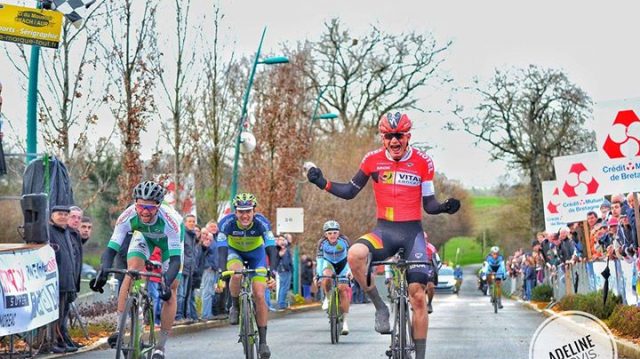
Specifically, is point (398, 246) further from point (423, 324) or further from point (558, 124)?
point (558, 124)

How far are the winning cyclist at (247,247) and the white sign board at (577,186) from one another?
54.9 feet

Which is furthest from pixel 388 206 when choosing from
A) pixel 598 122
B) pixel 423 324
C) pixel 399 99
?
pixel 399 99

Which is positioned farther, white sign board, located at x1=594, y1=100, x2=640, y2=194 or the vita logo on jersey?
white sign board, located at x1=594, y1=100, x2=640, y2=194

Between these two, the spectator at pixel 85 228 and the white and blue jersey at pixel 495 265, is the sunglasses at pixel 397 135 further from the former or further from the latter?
the white and blue jersey at pixel 495 265

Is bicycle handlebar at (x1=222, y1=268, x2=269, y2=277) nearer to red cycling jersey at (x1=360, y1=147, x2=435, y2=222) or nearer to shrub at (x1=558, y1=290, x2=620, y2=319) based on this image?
red cycling jersey at (x1=360, y1=147, x2=435, y2=222)

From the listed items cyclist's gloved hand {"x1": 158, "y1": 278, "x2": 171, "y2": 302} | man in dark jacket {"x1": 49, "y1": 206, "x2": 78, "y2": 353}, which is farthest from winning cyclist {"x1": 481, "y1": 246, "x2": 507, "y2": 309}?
cyclist's gloved hand {"x1": 158, "y1": 278, "x2": 171, "y2": 302}

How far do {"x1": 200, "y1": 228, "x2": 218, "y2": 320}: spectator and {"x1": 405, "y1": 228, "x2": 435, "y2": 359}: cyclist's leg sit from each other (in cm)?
1349

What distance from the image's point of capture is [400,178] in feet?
41.9

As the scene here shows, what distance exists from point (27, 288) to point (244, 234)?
2.52 meters

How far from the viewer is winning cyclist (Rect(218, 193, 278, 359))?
14703 mm

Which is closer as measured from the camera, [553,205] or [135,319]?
[135,319]

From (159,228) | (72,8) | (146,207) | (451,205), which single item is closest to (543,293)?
(72,8)

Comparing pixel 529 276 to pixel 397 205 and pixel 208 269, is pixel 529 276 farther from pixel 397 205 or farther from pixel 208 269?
pixel 397 205

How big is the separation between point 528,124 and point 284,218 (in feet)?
88.7
